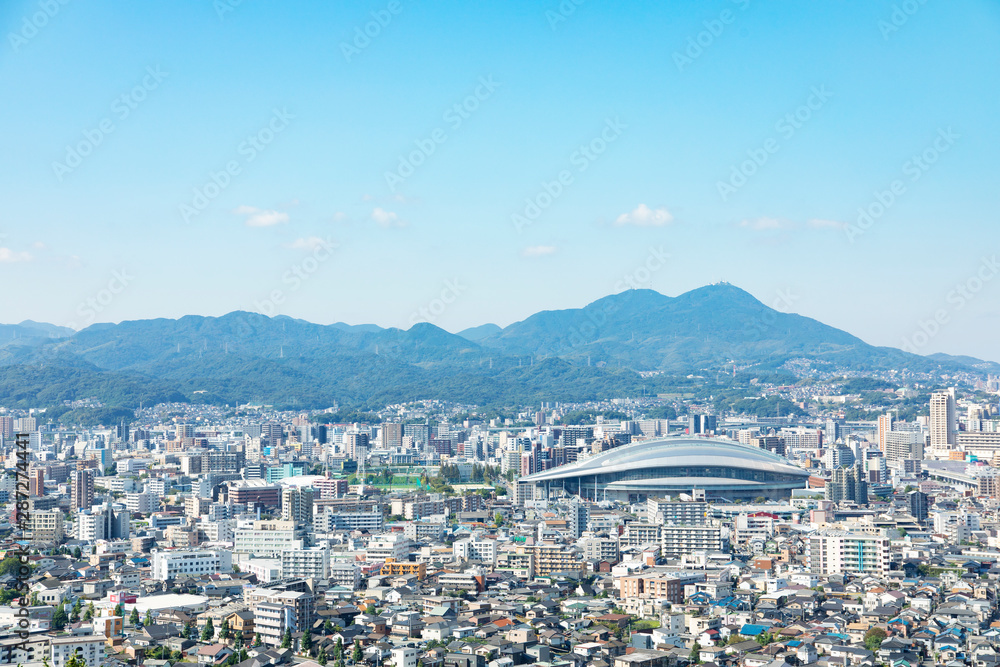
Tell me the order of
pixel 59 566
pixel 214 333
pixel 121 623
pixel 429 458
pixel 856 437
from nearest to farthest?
pixel 121 623 → pixel 59 566 → pixel 429 458 → pixel 856 437 → pixel 214 333

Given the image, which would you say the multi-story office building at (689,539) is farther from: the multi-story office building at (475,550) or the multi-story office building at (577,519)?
the multi-story office building at (475,550)

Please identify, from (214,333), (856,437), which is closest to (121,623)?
(856,437)

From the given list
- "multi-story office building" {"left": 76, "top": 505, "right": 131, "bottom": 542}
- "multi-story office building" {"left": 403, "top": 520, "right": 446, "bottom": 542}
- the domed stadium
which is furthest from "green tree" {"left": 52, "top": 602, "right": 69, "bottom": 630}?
the domed stadium

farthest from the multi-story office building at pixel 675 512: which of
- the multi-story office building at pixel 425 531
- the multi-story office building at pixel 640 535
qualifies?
the multi-story office building at pixel 425 531

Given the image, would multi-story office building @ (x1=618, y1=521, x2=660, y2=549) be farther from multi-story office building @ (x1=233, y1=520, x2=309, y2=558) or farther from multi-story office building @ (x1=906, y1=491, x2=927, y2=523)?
multi-story office building @ (x1=906, y1=491, x2=927, y2=523)

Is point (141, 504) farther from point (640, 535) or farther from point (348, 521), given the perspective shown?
point (640, 535)

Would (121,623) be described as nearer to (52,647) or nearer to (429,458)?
(52,647)

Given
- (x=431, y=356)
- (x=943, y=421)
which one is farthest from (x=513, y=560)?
(x=431, y=356)
